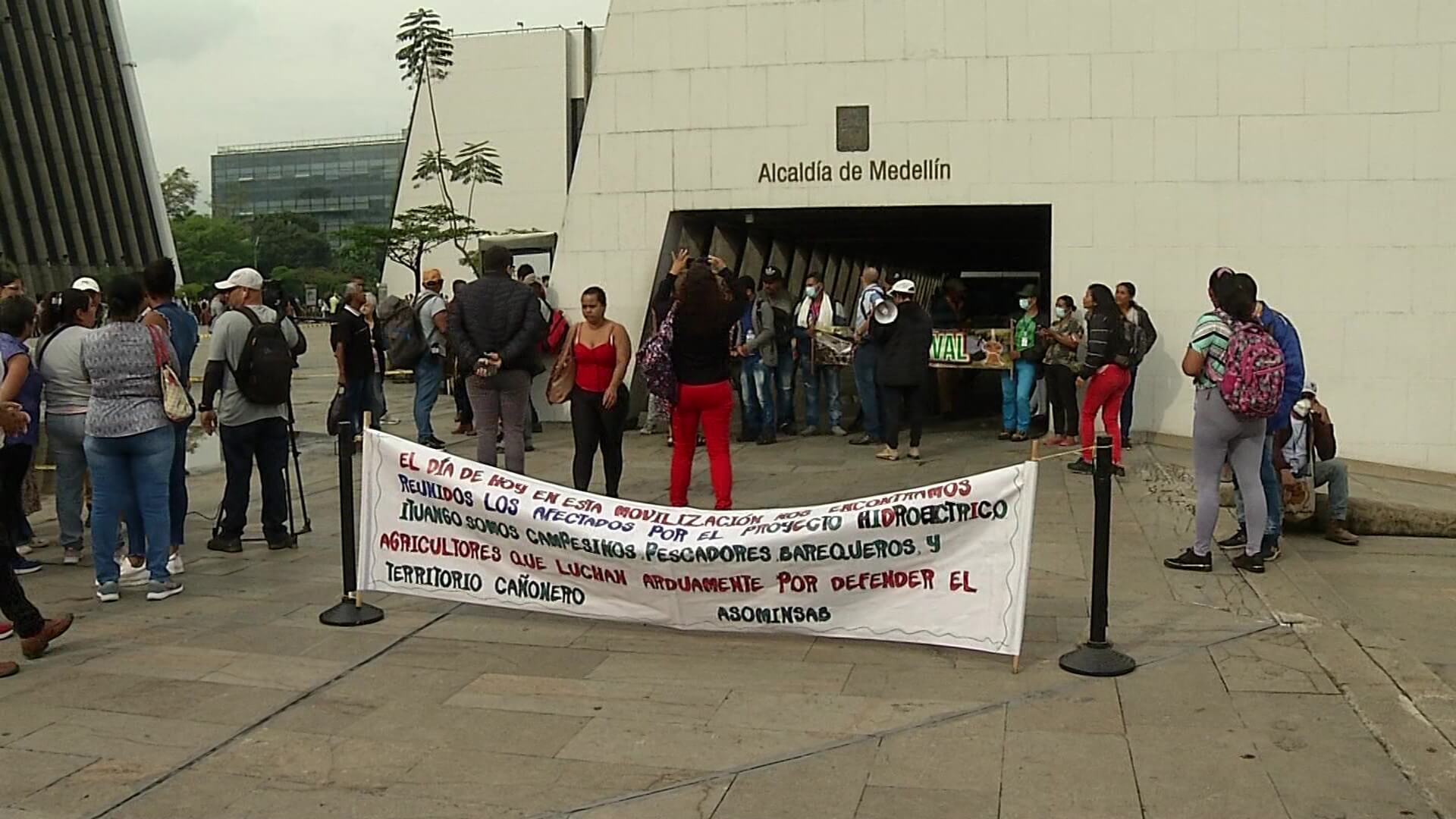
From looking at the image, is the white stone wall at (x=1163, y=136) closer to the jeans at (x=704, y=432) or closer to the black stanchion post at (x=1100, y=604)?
the jeans at (x=704, y=432)

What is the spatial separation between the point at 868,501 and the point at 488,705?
188cm

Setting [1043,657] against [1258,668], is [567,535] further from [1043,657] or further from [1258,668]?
[1258,668]

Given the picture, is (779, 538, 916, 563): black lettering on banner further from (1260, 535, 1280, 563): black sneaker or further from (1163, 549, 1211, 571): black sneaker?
(1260, 535, 1280, 563): black sneaker

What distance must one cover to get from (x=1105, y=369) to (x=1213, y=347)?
3.56 metres

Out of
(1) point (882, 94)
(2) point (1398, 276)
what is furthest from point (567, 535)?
(2) point (1398, 276)

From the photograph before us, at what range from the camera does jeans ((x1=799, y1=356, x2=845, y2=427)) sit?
14.0 metres

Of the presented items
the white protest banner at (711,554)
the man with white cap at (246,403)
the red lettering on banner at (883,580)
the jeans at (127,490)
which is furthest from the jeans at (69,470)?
the red lettering on banner at (883,580)

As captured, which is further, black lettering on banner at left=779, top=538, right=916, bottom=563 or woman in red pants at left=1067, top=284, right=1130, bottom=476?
woman in red pants at left=1067, top=284, right=1130, bottom=476

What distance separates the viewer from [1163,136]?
1298 centimetres

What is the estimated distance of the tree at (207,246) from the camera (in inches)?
2990

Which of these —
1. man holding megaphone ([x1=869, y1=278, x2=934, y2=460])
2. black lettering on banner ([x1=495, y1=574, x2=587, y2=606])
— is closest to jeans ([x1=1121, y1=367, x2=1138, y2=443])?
man holding megaphone ([x1=869, y1=278, x2=934, y2=460])

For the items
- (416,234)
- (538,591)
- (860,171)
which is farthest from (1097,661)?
(416,234)

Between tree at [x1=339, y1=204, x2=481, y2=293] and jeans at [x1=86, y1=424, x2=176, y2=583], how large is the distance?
25.1m

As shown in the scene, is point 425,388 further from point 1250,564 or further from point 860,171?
point 1250,564
